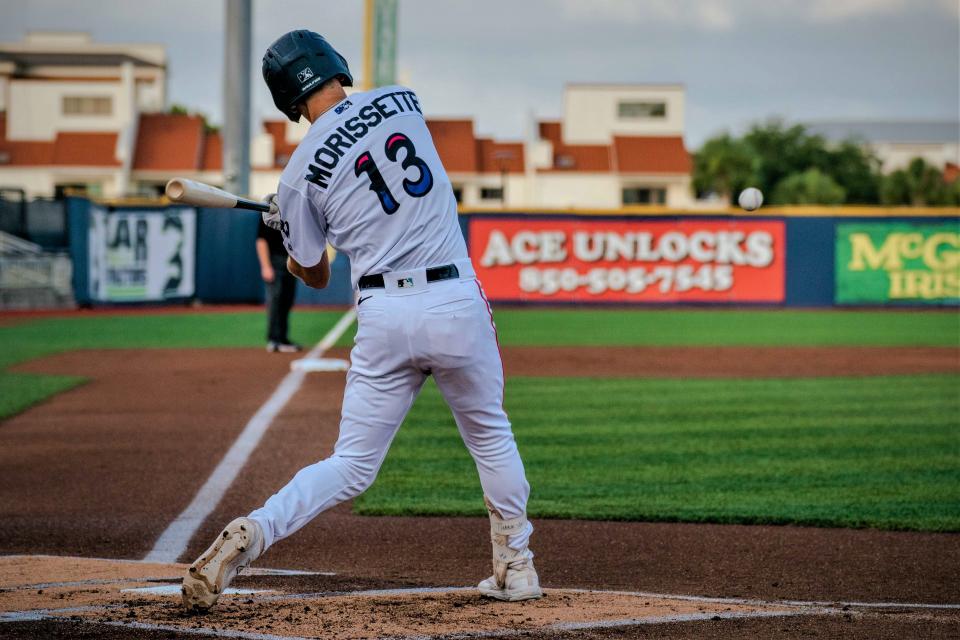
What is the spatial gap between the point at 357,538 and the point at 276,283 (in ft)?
28.6

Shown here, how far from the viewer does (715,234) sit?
1062 inches

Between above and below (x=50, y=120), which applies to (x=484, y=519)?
below

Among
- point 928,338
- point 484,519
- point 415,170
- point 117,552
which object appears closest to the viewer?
point 415,170

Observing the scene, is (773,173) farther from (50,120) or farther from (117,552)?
(117,552)

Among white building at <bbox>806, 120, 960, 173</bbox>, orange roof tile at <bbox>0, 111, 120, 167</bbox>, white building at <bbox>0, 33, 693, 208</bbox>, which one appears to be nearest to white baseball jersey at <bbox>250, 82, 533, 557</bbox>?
white building at <bbox>0, 33, 693, 208</bbox>

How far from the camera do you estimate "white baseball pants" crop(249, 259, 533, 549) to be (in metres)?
4.04

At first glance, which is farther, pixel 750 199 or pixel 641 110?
pixel 641 110

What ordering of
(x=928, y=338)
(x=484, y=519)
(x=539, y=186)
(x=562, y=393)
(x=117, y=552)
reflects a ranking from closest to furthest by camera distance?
(x=117, y=552)
(x=484, y=519)
(x=562, y=393)
(x=928, y=338)
(x=539, y=186)

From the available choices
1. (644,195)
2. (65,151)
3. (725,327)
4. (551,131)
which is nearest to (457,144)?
(551,131)

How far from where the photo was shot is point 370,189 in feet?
13.4

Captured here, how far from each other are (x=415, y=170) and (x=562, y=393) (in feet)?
26.0

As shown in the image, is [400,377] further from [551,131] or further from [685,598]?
[551,131]

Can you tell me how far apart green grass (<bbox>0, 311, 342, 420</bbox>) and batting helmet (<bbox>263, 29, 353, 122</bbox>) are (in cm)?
790

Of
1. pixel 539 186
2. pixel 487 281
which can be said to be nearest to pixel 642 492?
pixel 487 281
